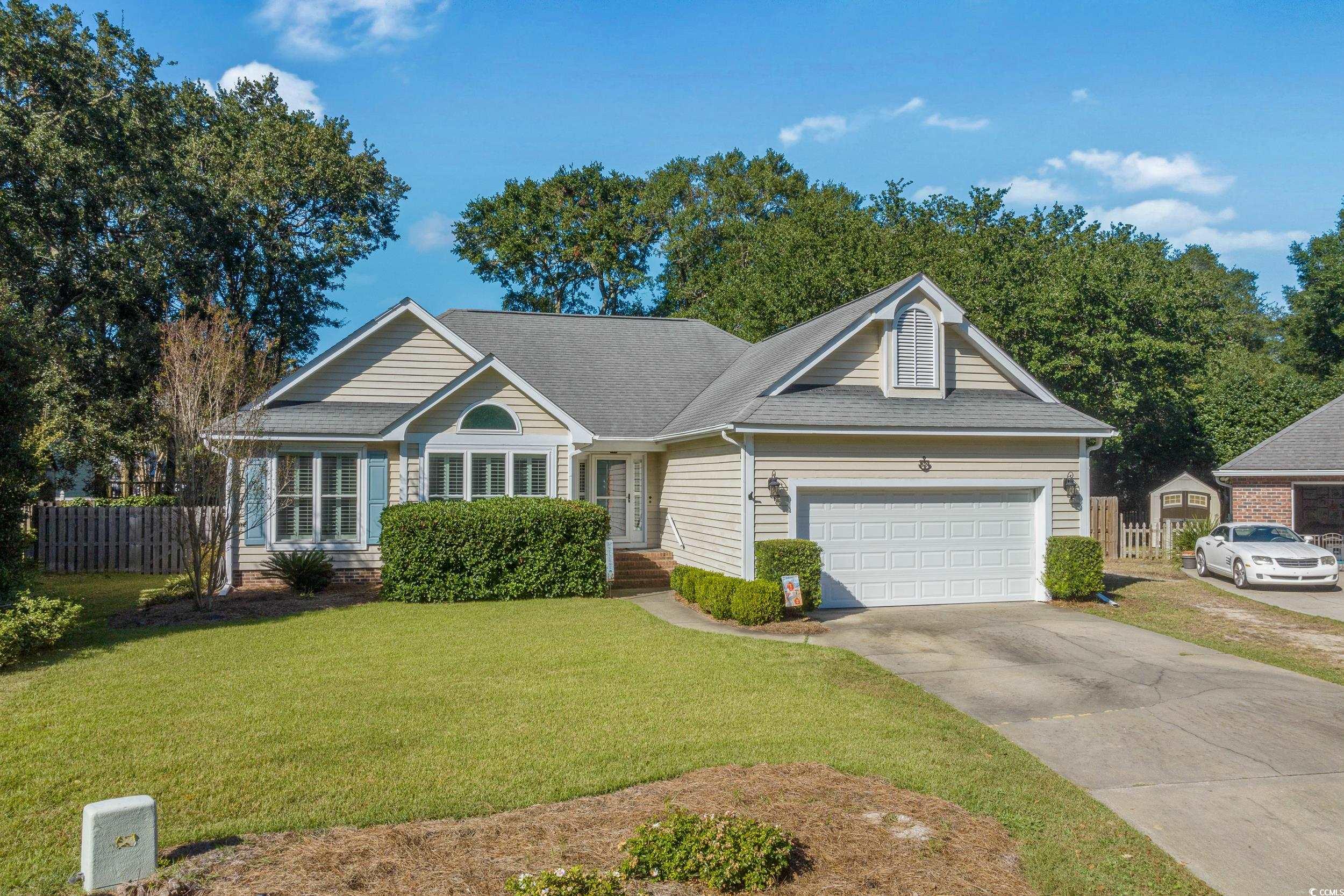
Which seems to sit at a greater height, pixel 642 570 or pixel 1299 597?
pixel 642 570

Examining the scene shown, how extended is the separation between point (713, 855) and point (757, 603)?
26.8 ft

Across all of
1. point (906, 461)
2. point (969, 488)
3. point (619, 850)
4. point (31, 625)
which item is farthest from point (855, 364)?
point (31, 625)

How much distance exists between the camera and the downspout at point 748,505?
14273 millimetres

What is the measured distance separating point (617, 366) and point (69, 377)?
52.9ft

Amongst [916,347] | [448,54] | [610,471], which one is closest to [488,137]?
[448,54]

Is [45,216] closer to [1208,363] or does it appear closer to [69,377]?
[69,377]

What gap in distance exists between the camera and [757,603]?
1282cm

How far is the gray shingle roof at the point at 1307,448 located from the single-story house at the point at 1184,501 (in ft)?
4.90

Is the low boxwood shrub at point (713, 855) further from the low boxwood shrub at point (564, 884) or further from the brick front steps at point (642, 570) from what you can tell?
the brick front steps at point (642, 570)

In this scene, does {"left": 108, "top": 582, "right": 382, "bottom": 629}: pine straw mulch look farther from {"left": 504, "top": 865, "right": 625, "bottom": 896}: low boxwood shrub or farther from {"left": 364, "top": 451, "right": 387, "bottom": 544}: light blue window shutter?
{"left": 504, "top": 865, "right": 625, "bottom": 896}: low boxwood shrub

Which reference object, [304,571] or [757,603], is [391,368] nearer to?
[304,571]

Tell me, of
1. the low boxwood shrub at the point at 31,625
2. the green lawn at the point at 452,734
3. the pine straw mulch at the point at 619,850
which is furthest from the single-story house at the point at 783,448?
the pine straw mulch at the point at 619,850

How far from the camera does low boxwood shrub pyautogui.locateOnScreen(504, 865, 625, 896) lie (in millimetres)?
4281

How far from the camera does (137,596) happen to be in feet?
51.6
